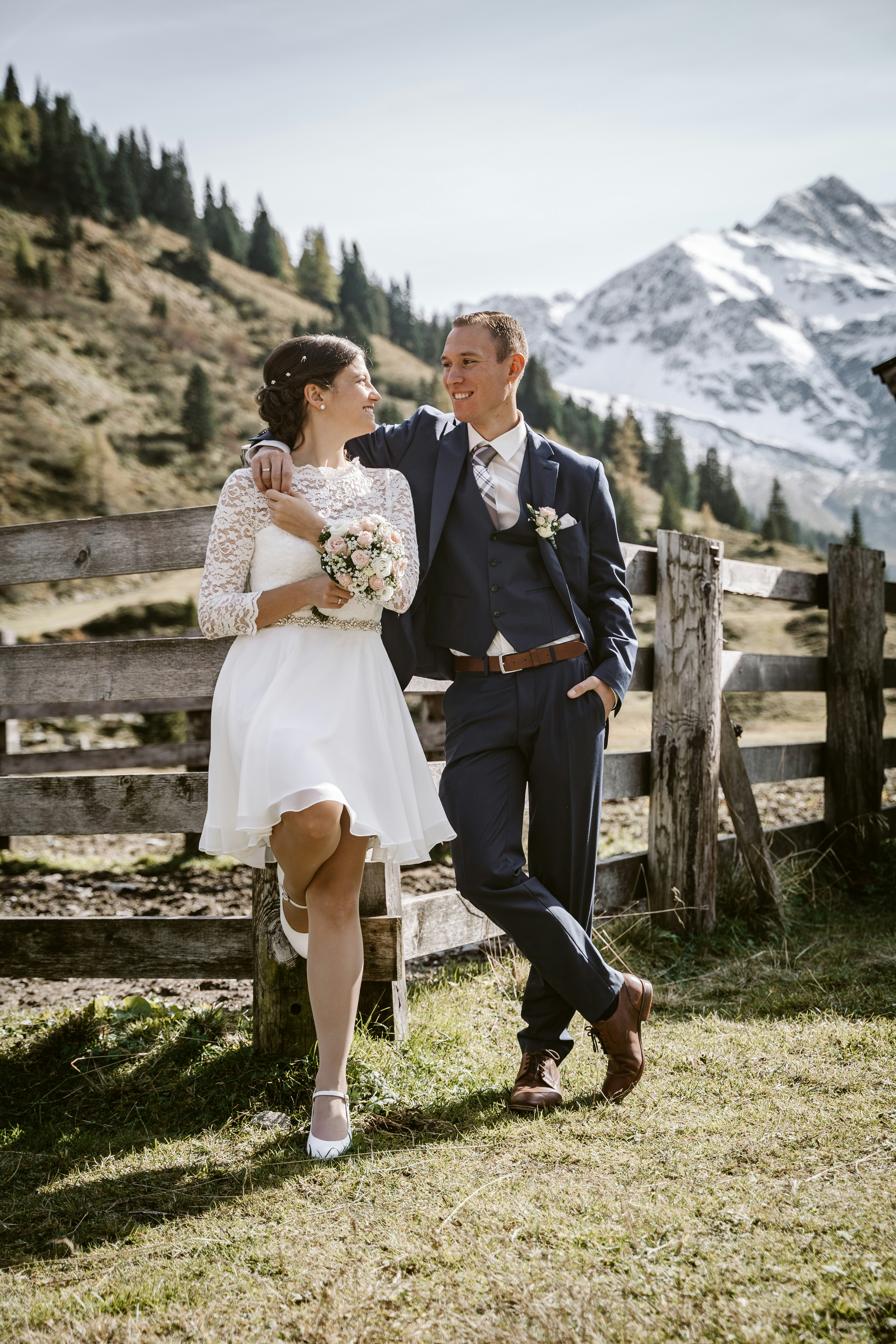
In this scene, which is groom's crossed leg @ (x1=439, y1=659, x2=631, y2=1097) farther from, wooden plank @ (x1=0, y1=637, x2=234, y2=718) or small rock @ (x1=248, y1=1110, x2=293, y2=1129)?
wooden plank @ (x1=0, y1=637, x2=234, y2=718)

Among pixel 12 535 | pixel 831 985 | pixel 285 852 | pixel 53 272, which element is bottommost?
pixel 831 985

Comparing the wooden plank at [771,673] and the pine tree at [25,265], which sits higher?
the pine tree at [25,265]

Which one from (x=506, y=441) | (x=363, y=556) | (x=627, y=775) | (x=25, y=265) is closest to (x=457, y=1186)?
(x=363, y=556)

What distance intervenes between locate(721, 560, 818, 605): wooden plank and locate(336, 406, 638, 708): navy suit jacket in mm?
2093

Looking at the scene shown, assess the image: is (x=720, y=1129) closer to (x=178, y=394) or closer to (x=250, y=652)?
(x=250, y=652)

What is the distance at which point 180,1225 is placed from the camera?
2520 mm

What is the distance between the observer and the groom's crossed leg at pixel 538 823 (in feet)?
10.7

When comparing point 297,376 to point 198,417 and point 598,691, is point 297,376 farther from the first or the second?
point 198,417

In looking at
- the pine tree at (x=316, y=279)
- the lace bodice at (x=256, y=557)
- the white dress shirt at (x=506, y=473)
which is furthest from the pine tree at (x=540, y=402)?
the lace bodice at (x=256, y=557)

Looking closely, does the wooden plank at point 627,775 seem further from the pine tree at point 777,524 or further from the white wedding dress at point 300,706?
the pine tree at point 777,524

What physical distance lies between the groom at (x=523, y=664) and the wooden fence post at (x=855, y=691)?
3.58 meters

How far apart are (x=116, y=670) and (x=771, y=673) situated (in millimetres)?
3978

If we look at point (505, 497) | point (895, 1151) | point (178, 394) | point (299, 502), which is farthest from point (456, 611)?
point (178, 394)

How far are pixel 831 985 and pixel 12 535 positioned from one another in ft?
12.9
